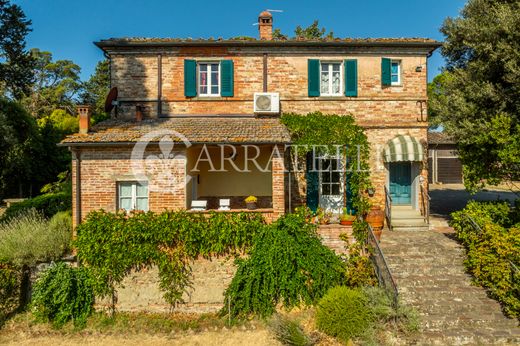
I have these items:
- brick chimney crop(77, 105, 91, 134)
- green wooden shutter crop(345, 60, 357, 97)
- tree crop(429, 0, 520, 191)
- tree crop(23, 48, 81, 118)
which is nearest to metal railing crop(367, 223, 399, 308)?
tree crop(429, 0, 520, 191)

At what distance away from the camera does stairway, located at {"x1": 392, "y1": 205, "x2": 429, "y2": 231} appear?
14891 mm

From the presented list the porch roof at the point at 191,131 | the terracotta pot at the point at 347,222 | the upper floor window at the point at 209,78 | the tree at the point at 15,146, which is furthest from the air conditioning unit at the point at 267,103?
the tree at the point at 15,146

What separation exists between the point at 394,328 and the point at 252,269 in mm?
4808

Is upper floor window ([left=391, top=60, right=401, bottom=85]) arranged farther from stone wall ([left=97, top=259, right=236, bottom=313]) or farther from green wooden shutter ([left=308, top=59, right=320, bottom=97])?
stone wall ([left=97, top=259, right=236, bottom=313])

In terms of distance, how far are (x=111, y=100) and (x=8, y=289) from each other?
9.03 metres

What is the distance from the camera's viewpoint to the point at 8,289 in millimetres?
11289

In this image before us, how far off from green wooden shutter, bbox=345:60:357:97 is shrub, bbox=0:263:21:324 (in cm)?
1580

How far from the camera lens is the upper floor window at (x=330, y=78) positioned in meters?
16.4

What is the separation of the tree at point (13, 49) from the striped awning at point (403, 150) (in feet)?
73.4

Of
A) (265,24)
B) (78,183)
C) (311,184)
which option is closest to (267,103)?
(311,184)

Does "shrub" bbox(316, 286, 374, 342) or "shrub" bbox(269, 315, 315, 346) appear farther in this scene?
"shrub" bbox(316, 286, 374, 342)

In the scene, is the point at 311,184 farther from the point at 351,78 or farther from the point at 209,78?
the point at 209,78

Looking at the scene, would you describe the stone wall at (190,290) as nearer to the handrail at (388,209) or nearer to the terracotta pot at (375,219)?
the terracotta pot at (375,219)

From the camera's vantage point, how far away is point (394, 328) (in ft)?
31.7
